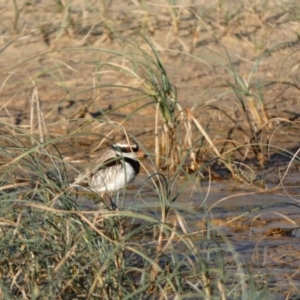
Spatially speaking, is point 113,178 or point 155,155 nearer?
point 155,155

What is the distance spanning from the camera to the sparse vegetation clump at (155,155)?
480 cm

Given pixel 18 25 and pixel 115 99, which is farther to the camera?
pixel 18 25

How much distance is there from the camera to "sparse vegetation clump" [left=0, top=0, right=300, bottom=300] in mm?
4801

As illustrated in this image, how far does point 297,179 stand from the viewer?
26.7ft

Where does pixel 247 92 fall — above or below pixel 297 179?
above

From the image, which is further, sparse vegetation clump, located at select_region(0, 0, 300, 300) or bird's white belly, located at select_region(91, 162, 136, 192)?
bird's white belly, located at select_region(91, 162, 136, 192)

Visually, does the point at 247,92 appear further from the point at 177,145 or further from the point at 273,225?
the point at 273,225

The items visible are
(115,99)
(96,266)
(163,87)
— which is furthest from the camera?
(115,99)

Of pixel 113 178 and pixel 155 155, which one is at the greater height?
pixel 155 155

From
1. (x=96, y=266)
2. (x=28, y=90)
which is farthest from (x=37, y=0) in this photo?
(x=96, y=266)

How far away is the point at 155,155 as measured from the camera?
5.72 m

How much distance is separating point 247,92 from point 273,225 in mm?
1322

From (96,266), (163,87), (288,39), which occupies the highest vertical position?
(96,266)

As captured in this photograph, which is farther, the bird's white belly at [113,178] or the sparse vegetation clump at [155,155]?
the bird's white belly at [113,178]
